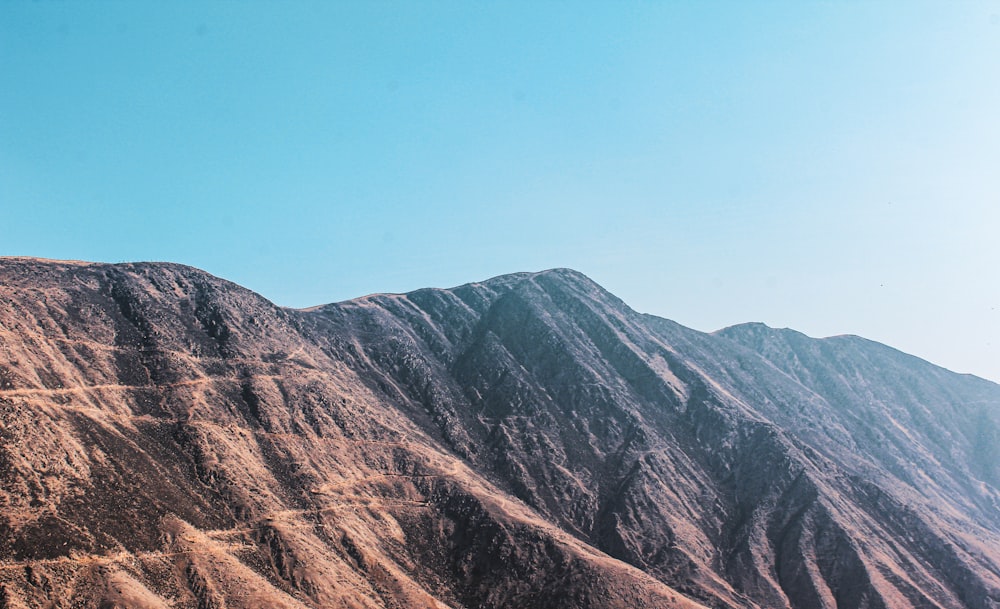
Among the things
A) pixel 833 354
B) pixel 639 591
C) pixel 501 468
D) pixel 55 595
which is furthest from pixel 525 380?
pixel 833 354

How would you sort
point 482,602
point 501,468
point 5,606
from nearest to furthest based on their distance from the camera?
point 5,606
point 482,602
point 501,468

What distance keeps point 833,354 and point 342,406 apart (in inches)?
5907

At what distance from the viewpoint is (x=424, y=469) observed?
89625mm

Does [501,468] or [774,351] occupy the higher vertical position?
[774,351]

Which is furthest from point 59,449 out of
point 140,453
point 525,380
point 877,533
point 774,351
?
point 774,351

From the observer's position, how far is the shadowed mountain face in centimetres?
5862

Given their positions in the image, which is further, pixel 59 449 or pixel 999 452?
pixel 999 452

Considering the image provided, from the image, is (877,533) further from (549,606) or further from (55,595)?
(55,595)

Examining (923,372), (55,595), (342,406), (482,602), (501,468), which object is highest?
(923,372)

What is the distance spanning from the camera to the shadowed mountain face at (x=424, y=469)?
58625mm

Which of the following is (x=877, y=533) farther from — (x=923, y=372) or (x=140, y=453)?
(x=923, y=372)

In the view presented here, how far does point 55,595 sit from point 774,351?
175 metres

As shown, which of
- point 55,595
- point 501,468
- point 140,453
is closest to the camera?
point 55,595

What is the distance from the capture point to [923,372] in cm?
18862
